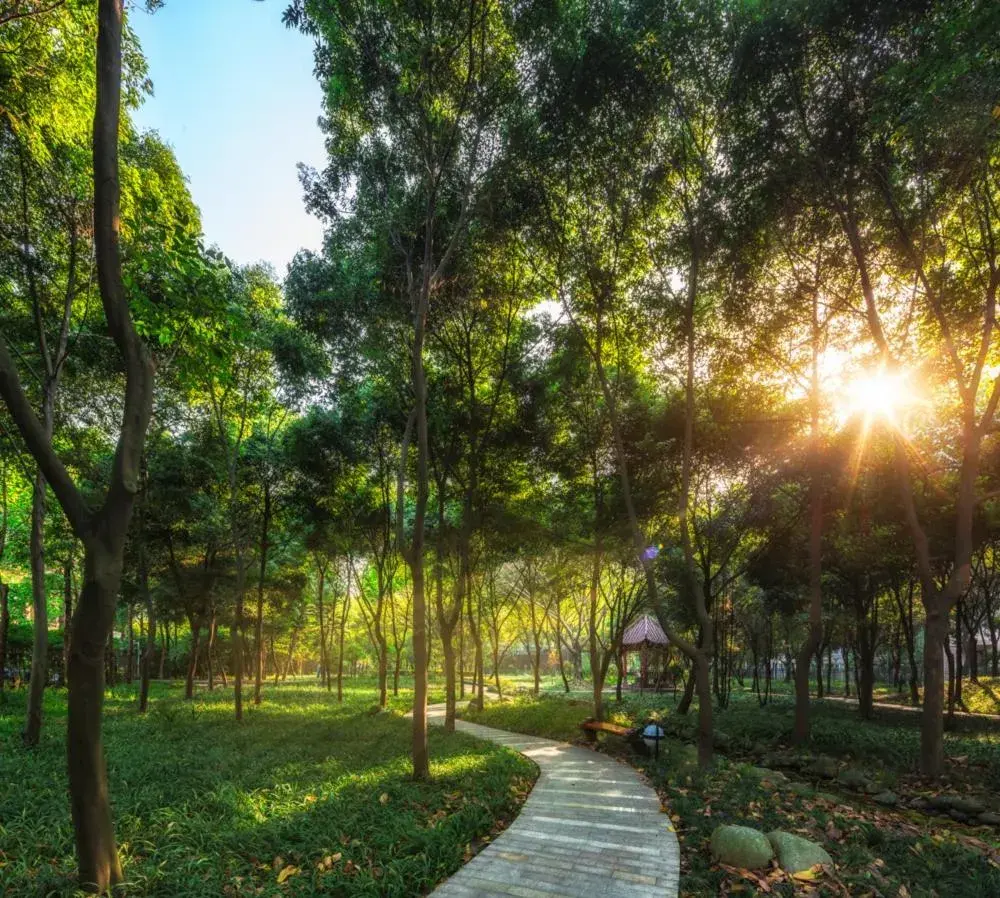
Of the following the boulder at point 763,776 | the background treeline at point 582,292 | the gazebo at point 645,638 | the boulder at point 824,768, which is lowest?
the gazebo at point 645,638

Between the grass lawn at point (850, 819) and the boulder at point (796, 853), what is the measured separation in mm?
190

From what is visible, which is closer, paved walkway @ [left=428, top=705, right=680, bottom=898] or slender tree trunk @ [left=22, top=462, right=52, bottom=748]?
paved walkway @ [left=428, top=705, right=680, bottom=898]

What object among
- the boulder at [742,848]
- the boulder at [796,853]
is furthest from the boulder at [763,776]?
the boulder at [742,848]

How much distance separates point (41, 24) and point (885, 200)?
12.3 m

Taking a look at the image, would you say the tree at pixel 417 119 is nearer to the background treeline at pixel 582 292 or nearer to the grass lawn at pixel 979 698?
the background treeline at pixel 582 292

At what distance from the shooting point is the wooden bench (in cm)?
1052

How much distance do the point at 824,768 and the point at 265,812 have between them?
31.9ft

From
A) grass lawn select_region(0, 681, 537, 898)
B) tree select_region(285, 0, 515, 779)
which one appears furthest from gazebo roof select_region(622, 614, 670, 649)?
tree select_region(285, 0, 515, 779)

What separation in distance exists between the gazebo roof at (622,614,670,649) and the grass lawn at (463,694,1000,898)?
15.7 metres

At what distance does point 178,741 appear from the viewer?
36.7ft

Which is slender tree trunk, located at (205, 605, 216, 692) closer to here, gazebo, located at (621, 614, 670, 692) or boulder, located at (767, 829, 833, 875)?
gazebo, located at (621, 614, 670, 692)

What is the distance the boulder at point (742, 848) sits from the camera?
5.00m

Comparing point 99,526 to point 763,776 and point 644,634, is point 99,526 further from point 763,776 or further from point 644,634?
point 644,634

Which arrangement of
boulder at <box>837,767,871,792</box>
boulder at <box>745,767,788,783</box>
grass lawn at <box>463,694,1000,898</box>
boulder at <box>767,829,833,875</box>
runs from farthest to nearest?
1. boulder at <box>837,767,871,792</box>
2. boulder at <box>745,767,788,783</box>
3. boulder at <box>767,829,833,875</box>
4. grass lawn at <box>463,694,1000,898</box>
